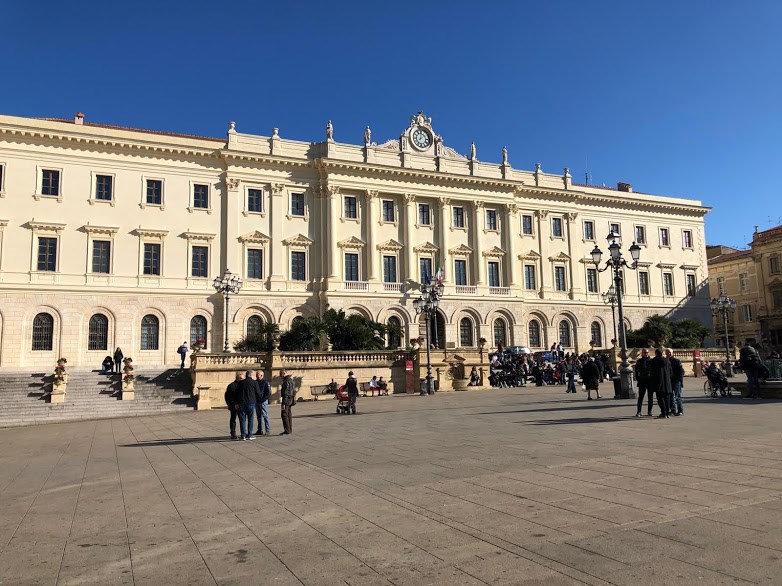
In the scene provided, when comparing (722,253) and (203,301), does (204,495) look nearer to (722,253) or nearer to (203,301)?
(203,301)

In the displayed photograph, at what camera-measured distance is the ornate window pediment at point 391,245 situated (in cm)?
4454

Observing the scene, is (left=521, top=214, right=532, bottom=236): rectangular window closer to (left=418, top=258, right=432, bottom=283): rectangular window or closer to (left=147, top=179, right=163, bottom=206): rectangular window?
(left=418, top=258, right=432, bottom=283): rectangular window

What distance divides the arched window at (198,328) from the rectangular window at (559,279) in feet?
94.3

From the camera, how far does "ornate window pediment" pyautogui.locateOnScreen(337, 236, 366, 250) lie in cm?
4341

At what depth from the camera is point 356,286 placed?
42.9 meters

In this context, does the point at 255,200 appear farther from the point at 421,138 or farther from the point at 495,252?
the point at 495,252

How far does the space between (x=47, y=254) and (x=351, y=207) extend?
1987 cm

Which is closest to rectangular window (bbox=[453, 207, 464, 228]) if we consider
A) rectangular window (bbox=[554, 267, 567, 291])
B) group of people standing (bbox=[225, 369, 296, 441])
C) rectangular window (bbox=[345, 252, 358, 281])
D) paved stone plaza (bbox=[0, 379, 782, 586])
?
rectangular window (bbox=[345, 252, 358, 281])

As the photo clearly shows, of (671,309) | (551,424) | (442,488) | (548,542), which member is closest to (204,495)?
(442,488)

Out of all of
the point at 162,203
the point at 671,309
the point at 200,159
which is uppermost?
the point at 200,159

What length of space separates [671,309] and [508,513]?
5520 centimetres

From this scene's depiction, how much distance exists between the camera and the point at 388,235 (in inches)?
1779

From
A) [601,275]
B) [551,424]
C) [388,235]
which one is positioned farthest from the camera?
[601,275]

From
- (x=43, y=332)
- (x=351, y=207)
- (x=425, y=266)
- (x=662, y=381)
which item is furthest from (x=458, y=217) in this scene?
(x=662, y=381)
